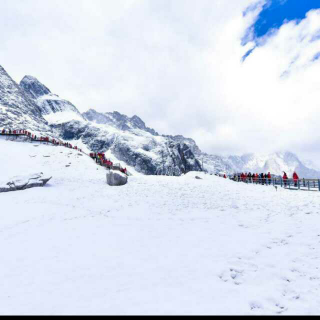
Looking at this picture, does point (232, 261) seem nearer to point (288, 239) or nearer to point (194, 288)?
point (194, 288)

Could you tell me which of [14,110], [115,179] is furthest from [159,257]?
[14,110]

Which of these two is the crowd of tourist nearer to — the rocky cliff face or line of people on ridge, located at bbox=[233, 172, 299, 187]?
line of people on ridge, located at bbox=[233, 172, 299, 187]

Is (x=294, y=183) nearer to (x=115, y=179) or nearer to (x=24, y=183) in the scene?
(x=115, y=179)

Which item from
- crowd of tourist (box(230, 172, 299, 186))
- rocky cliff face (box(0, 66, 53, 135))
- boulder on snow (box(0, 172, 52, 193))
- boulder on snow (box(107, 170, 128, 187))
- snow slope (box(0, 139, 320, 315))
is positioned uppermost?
rocky cliff face (box(0, 66, 53, 135))

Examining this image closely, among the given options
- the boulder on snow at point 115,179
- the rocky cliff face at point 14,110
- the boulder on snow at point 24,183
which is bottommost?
the boulder on snow at point 24,183

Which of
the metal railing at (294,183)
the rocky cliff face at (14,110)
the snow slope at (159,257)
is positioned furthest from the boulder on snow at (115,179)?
the rocky cliff face at (14,110)

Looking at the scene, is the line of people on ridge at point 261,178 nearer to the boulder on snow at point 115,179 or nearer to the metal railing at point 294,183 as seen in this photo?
the metal railing at point 294,183

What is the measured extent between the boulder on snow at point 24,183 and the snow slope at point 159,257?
12.7 ft

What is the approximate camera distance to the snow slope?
18.5 ft

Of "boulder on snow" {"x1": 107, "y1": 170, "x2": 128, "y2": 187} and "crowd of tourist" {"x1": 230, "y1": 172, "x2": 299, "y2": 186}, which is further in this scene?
"crowd of tourist" {"x1": 230, "y1": 172, "x2": 299, "y2": 186}

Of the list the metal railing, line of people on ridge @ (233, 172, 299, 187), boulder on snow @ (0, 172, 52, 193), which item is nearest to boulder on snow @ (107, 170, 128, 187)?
boulder on snow @ (0, 172, 52, 193)

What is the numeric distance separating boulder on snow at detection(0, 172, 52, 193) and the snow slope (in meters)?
3.89

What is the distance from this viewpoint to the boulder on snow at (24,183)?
21641mm

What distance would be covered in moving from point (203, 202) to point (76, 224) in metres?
10.7
